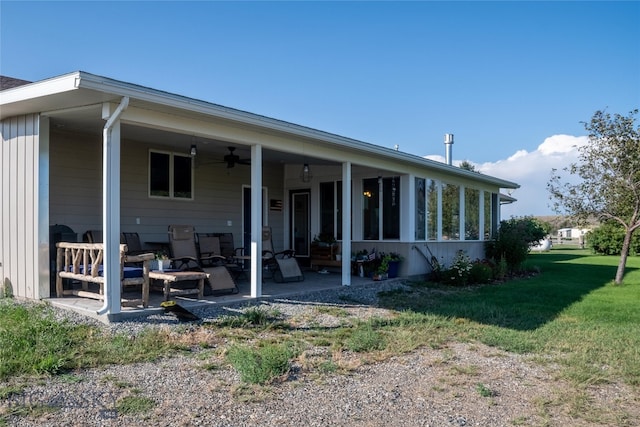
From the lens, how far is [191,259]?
7.85 metres

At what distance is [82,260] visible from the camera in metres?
6.73

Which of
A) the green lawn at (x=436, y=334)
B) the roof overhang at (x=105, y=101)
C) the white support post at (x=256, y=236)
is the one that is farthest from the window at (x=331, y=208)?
the white support post at (x=256, y=236)

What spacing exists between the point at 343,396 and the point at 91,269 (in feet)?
12.7

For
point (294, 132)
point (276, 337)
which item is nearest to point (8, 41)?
point (294, 132)

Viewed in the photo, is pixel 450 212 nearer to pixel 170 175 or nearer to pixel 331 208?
pixel 331 208

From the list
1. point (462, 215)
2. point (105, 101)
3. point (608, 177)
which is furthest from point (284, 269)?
point (608, 177)

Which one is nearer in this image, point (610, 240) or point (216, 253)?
point (216, 253)

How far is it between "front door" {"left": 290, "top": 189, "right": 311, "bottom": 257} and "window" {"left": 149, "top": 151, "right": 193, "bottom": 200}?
3.29 m

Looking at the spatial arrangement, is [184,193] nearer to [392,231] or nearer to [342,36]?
[392,231]

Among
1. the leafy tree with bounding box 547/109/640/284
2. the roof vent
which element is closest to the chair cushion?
the leafy tree with bounding box 547/109/640/284

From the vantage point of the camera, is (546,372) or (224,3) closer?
(546,372)

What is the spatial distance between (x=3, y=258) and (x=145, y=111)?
308 centimetres

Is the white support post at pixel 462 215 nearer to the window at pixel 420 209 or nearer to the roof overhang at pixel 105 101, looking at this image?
the window at pixel 420 209

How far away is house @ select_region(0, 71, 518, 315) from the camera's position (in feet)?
19.4
